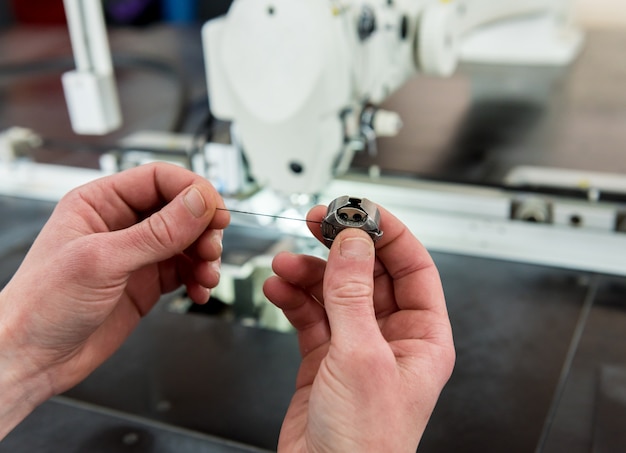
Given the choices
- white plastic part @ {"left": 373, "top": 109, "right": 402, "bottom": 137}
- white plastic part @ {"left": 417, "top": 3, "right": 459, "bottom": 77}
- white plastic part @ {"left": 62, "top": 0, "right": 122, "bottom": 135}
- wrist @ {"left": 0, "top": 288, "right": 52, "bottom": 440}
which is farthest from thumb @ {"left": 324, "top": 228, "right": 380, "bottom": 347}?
white plastic part @ {"left": 62, "top": 0, "right": 122, "bottom": 135}

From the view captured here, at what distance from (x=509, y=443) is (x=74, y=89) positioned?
95 cm

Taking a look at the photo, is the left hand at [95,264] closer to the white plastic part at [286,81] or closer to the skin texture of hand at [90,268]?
the skin texture of hand at [90,268]

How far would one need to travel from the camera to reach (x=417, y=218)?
1.20 m

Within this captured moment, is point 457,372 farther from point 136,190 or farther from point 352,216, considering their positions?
point 136,190

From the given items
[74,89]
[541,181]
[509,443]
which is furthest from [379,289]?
[74,89]

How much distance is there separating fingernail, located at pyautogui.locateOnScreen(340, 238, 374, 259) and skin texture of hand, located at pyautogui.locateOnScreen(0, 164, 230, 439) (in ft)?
0.60

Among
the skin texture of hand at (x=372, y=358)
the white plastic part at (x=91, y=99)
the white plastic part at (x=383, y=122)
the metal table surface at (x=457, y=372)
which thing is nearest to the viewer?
the skin texture of hand at (x=372, y=358)

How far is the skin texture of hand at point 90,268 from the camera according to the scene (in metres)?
0.63

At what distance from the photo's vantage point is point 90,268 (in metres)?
0.62

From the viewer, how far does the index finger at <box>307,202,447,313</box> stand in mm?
650

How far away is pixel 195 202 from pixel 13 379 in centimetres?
28

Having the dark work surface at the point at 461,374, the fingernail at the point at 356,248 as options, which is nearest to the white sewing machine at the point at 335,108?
the dark work surface at the point at 461,374

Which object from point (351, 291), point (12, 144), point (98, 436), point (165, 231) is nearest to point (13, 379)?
point (98, 436)

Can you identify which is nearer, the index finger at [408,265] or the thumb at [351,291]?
the thumb at [351,291]
